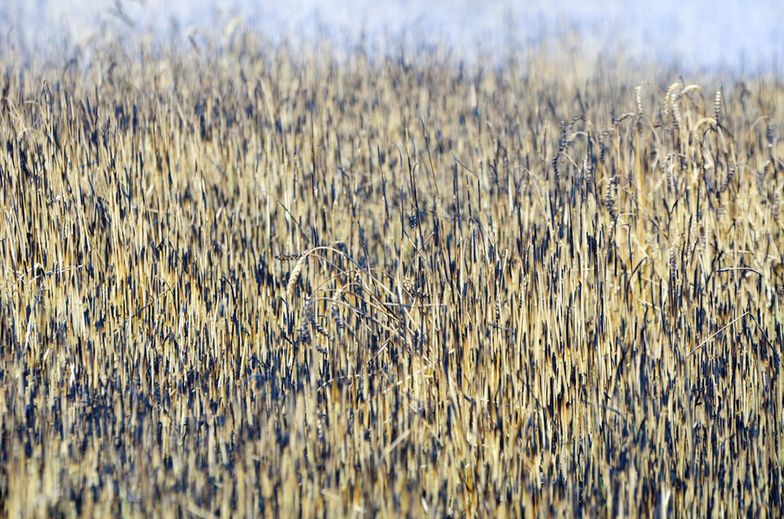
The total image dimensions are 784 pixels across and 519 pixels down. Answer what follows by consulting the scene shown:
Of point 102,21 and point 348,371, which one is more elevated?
point 102,21

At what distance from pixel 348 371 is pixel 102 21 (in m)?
3.78

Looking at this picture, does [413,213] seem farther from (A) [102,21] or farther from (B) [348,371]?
(A) [102,21]

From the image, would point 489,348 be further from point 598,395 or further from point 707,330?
point 707,330

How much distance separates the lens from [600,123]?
4434 millimetres

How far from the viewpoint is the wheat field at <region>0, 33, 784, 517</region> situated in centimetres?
181

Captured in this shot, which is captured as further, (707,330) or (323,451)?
(707,330)

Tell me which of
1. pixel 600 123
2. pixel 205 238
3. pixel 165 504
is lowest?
pixel 165 504

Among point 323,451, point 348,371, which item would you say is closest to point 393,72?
point 348,371

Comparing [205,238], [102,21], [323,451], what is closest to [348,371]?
[323,451]

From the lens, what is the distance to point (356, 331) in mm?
2340

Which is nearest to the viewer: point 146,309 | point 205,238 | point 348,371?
point 348,371

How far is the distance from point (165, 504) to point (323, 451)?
15.3 inches

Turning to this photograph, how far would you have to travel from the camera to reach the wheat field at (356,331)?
1.81 metres

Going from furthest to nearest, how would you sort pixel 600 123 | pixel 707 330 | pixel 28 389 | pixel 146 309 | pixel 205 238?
pixel 600 123
pixel 205 238
pixel 146 309
pixel 707 330
pixel 28 389
